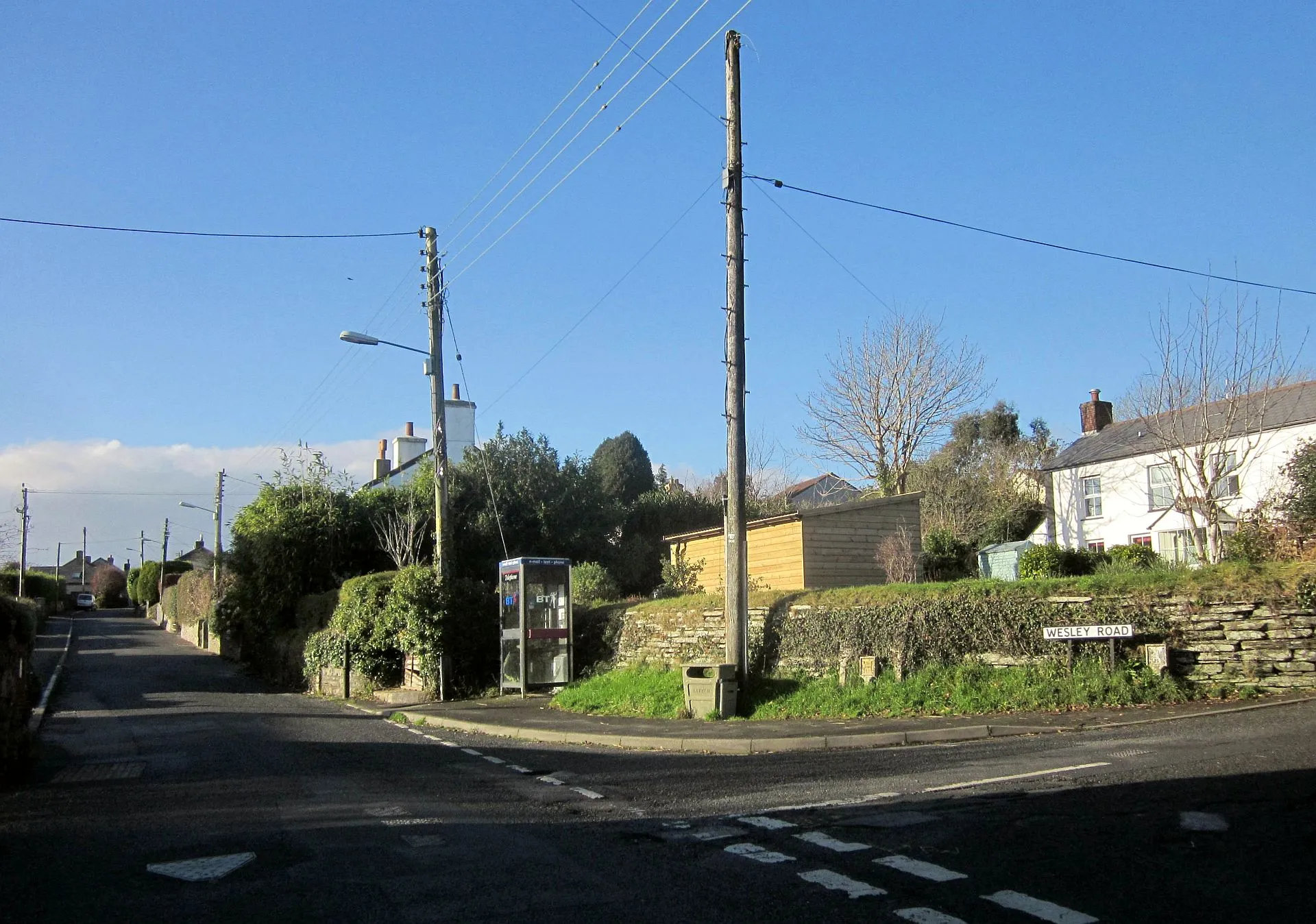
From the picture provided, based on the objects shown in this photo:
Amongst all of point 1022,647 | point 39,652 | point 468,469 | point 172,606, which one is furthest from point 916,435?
point 172,606

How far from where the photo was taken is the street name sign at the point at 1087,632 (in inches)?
517

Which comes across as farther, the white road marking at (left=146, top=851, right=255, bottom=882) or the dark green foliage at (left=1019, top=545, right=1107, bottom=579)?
the dark green foliage at (left=1019, top=545, right=1107, bottom=579)

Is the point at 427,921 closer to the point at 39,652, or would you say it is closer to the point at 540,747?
the point at 540,747

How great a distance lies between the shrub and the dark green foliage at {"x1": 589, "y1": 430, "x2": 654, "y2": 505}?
20.4m

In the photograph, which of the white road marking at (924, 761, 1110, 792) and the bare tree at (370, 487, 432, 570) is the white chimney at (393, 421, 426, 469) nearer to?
the bare tree at (370, 487, 432, 570)

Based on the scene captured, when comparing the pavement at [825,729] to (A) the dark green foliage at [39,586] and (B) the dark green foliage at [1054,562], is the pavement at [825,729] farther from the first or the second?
(A) the dark green foliage at [39,586]

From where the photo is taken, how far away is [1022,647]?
548 inches

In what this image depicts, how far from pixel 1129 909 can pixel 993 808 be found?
2.45 m

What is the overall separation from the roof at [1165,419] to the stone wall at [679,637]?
13.1m

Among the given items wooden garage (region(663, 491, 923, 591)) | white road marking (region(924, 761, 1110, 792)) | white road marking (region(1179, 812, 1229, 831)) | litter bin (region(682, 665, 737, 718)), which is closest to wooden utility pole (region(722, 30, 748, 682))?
litter bin (region(682, 665, 737, 718))

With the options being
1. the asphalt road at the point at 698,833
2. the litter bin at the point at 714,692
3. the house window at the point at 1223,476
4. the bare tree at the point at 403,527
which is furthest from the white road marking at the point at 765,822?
the house window at the point at 1223,476

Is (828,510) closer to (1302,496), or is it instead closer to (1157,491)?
(1302,496)

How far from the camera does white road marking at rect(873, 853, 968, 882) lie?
5.86m

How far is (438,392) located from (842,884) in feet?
55.6
